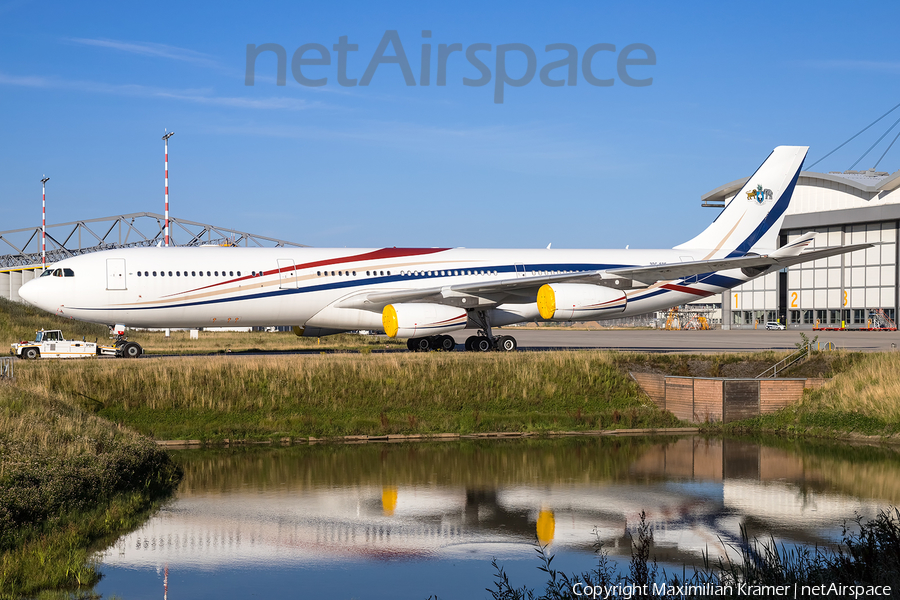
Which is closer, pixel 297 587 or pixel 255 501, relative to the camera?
pixel 297 587

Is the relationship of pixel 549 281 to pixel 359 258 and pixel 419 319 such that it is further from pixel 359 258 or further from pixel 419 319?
pixel 359 258

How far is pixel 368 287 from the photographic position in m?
33.3

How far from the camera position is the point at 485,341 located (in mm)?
34312

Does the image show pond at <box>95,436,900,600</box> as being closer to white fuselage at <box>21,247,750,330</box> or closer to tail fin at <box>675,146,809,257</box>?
white fuselage at <box>21,247,750,330</box>

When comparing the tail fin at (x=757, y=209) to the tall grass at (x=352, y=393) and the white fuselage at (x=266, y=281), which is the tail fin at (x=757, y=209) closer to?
the white fuselage at (x=266, y=281)

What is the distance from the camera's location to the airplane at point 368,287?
30.9m

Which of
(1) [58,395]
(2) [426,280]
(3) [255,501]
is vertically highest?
(2) [426,280]

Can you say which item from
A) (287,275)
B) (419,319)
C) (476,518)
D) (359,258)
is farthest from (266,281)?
(476,518)

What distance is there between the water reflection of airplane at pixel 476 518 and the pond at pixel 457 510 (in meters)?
0.04

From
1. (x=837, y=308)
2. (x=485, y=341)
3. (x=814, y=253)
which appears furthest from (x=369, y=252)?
(x=837, y=308)

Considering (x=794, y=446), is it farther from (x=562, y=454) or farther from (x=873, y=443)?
(x=562, y=454)

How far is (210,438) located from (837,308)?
69875mm

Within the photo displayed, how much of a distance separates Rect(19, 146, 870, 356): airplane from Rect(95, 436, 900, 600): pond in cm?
856

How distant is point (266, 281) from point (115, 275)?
5.37 metres
